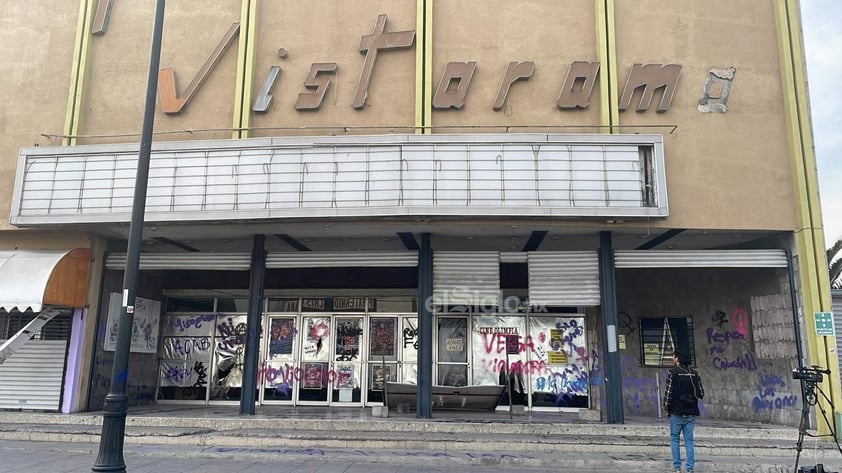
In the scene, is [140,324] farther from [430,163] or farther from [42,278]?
[430,163]

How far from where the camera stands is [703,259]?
13.1 m

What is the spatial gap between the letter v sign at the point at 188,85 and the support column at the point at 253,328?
11.1 ft

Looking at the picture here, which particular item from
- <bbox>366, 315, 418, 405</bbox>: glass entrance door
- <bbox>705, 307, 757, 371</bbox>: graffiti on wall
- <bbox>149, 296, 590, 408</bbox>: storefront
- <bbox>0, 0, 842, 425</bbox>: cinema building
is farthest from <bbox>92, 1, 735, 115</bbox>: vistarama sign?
<bbox>366, 315, 418, 405</bbox>: glass entrance door

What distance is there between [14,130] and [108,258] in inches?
139

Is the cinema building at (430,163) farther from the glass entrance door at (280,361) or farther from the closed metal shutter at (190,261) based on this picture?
the glass entrance door at (280,361)

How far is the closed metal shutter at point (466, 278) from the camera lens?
43.9 ft

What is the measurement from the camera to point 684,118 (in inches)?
505

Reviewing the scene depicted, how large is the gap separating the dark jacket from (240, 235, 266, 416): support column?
829 centimetres

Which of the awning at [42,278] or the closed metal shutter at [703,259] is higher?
the closed metal shutter at [703,259]

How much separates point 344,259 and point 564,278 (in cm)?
487

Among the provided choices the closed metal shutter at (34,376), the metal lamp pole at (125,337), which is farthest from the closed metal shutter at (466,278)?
the closed metal shutter at (34,376)

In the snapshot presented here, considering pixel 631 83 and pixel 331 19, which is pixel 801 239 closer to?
pixel 631 83

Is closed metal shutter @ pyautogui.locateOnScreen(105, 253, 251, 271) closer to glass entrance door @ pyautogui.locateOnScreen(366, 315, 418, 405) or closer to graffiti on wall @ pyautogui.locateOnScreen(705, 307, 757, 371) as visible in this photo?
glass entrance door @ pyautogui.locateOnScreen(366, 315, 418, 405)

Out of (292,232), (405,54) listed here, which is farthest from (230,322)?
(405,54)
